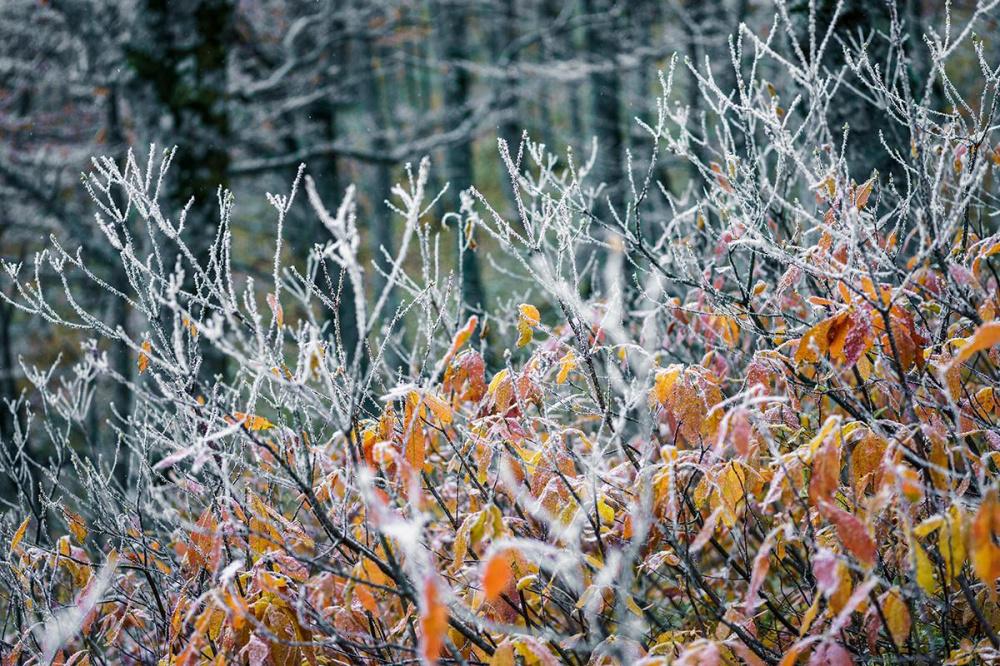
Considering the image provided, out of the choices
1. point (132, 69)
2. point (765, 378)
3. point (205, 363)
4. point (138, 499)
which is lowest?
point (205, 363)

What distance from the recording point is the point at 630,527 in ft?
8.46

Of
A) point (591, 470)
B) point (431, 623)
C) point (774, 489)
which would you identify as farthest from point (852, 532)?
point (431, 623)

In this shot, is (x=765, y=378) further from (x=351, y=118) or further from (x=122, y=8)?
(x=351, y=118)

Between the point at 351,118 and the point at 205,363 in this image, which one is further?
the point at 351,118

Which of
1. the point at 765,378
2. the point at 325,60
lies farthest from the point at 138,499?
the point at 325,60

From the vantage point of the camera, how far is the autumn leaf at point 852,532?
5.77 ft

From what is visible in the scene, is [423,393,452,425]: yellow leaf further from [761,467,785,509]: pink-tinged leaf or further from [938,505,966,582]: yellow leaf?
[938,505,966,582]: yellow leaf

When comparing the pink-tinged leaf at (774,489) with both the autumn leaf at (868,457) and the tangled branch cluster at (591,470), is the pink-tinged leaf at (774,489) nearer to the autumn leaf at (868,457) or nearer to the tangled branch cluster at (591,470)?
the tangled branch cluster at (591,470)

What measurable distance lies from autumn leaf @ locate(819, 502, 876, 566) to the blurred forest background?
Answer: 2391 mm

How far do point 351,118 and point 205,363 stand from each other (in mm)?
26326

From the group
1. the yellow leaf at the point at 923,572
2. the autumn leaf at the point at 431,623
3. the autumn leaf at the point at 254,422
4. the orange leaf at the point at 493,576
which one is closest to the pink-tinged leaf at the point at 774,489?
the yellow leaf at the point at 923,572

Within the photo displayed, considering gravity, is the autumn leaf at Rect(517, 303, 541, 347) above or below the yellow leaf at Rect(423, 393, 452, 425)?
above

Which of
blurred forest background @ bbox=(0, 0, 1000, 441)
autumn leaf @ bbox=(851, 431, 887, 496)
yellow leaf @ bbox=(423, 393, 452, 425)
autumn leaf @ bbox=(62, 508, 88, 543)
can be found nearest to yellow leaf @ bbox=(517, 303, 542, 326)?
yellow leaf @ bbox=(423, 393, 452, 425)

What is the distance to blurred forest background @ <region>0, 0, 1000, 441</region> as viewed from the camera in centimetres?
668
